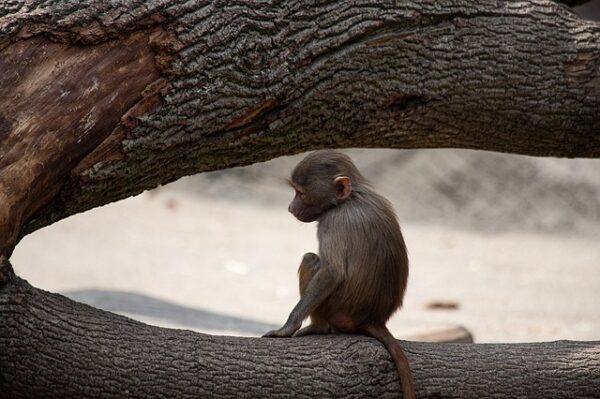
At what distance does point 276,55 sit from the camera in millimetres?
4316

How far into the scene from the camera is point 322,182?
4.92 meters

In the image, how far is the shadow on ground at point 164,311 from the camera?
7469 mm

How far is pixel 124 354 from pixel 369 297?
4.20ft

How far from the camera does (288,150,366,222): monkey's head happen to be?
191 inches

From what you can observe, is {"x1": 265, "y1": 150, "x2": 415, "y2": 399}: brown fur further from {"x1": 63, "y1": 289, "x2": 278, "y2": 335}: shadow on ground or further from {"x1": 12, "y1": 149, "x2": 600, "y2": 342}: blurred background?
{"x1": 63, "y1": 289, "x2": 278, "y2": 335}: shadow on ground

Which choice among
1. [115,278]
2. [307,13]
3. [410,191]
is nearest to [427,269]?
[410,191]

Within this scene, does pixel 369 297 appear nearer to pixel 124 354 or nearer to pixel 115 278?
pixel 124 354

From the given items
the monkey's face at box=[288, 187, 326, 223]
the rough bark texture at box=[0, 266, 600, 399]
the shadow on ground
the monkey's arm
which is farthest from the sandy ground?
the rough bark texture at box=[0, 266, 600, 399]

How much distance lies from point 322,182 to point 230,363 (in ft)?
4.21

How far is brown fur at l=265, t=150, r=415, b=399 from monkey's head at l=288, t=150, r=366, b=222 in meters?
0.05

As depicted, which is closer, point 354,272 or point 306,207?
point 354,272

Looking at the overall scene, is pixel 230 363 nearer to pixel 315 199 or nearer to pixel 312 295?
pixel 312 295

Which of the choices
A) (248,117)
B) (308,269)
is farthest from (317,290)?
(248,117)

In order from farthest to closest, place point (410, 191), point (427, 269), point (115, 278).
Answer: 1. point (410, 191)
2. point (427, 269)
3. point (115, 278)
